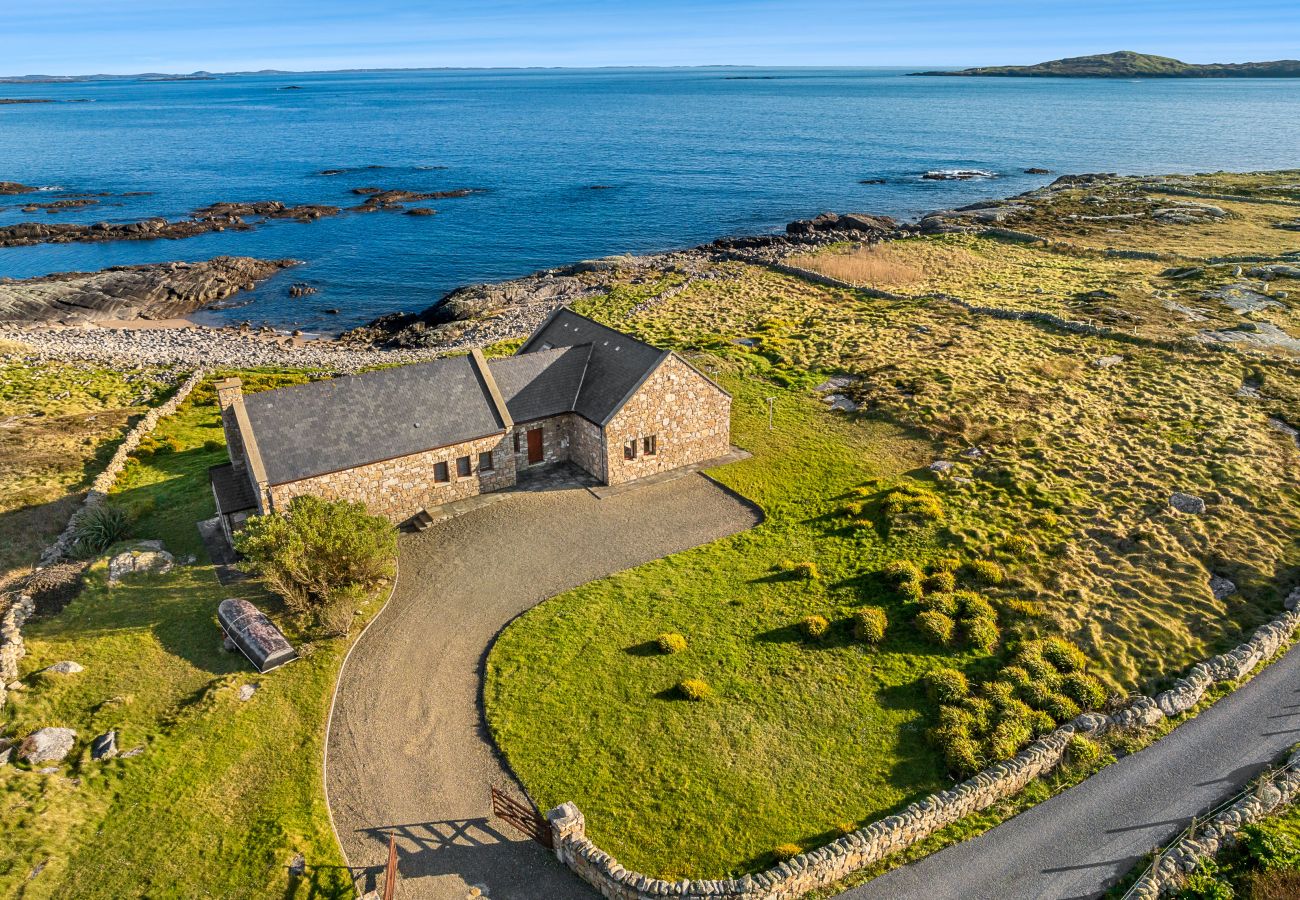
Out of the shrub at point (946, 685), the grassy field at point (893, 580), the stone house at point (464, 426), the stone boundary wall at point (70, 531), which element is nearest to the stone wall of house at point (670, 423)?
the stone house at point (464, 426)

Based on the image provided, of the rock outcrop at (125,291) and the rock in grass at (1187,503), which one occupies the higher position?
the rock outcrop at (125,291)

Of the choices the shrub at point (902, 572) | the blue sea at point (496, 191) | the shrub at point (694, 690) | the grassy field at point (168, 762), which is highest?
the blue sea at point (496, 191)

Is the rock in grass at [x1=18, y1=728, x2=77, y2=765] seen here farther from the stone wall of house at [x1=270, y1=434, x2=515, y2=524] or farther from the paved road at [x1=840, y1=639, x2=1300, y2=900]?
the paved road at [x1=840, y1=639, x2=1300, y2=900]

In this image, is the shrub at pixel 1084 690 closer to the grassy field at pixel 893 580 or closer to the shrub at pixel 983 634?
the grassy field at pixel 893 580

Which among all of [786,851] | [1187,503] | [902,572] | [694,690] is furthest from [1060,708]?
[1187,503]

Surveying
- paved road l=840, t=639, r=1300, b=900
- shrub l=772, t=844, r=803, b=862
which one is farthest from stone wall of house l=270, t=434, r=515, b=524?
paved road l=840, t=639, r=1300, b=900

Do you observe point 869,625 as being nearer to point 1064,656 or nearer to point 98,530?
point 1064,656

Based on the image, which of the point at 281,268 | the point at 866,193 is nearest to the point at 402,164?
the point at 281,268
